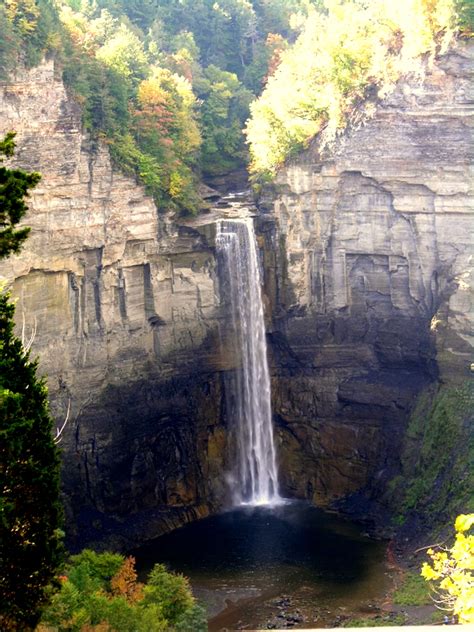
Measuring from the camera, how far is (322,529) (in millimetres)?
50406

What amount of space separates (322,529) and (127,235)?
15897 mm

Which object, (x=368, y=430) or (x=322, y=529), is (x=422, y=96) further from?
(x=322, y=529)

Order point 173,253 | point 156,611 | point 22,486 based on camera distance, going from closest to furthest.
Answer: point 22,486 → point 156,611 → point 173,253

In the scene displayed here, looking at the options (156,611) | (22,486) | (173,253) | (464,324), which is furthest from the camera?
(173,253)

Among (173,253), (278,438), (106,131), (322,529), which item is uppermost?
(106,131)

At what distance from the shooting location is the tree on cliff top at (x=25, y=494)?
2422 centimetres

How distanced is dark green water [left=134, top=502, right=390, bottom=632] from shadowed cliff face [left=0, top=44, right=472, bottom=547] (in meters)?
2.17

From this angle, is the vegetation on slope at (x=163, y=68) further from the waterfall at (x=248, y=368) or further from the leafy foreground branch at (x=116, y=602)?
the leafy foreground branch at (x=116, y=602)

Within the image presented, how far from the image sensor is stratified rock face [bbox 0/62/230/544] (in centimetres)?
4703

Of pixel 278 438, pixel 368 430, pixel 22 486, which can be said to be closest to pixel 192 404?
pixel 278 438

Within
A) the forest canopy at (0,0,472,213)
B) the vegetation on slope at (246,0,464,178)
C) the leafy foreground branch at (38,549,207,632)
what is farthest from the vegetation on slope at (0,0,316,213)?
the leafy foreground branch at (38,549,207,632)

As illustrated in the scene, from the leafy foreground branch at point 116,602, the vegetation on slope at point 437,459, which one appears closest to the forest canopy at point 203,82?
the vegetation on slope at point 437,459

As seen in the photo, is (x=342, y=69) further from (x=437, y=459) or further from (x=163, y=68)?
(x=437, y=459)

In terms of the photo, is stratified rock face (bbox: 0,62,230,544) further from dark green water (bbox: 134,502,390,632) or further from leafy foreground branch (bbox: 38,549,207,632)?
leafy foreground branch (bbox: 38,549,207,632)
